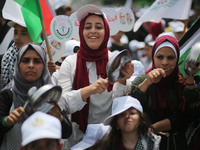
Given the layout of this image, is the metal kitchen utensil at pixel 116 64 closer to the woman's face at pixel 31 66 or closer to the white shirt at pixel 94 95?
the white shirt at pixel 94 95

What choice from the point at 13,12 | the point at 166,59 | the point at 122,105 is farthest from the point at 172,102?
the point at 13,12

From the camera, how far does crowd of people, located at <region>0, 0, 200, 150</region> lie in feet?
9.92

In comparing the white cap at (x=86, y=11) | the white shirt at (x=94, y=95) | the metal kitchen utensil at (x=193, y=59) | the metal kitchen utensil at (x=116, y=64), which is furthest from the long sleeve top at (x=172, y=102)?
the white cap at (x=86, y=11)

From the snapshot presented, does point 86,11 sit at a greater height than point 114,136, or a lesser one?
greater

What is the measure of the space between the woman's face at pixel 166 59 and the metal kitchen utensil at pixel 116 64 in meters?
0.67

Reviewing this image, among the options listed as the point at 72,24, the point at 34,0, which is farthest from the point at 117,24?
the point at 34,0

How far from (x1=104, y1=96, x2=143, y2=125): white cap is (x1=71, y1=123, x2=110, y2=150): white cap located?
107 millimetres

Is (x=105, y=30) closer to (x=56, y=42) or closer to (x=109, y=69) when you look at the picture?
(x=109, y=69)

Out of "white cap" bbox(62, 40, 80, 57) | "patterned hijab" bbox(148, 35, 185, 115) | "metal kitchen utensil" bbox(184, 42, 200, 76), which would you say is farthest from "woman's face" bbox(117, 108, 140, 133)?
"white cap" bbox(62, 40, 80, 57)

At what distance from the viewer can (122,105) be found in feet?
10.0

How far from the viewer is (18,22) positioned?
158 inches

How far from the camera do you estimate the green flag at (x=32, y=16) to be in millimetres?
3773

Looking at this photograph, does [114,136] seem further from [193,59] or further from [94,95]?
[193,59]

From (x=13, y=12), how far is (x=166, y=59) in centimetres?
197
